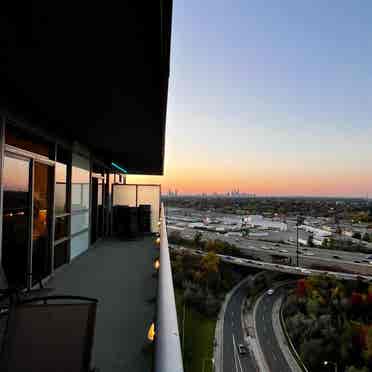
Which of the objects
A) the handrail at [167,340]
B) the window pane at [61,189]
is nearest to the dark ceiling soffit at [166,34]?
the handrail at [167,340]

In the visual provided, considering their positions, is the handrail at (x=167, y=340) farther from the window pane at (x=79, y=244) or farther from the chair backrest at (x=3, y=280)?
the window pane at (x=79, y=244)

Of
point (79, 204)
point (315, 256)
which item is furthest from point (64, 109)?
point (315, 256)

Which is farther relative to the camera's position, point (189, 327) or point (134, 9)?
point (189, 327)

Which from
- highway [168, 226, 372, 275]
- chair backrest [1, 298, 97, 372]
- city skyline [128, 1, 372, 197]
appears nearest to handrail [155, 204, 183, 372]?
chair backrest [1, 298, 97, 372]

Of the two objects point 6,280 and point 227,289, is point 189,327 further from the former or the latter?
point 6,280

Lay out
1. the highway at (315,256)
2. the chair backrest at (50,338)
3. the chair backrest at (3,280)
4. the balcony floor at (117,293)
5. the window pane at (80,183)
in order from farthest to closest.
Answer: the highway at (315,256) → the window pane at (80,183) → the chair backrest at (3,280) → the balcony floor at (117,293) → the chair backrest at (50,338)

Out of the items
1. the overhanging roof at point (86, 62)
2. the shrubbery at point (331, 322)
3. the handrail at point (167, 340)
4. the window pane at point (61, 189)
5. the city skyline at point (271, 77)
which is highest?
the city skyline at point (271, 77)

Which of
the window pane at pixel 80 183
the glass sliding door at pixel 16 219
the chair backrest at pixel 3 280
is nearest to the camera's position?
the chair backrest at pixel 3 280

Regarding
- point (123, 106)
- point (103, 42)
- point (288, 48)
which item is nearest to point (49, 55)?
point (103, 42)
